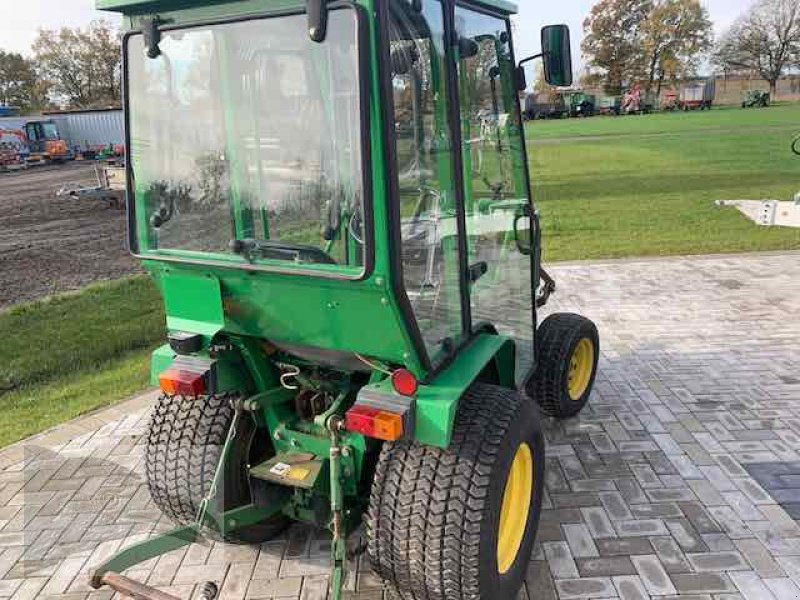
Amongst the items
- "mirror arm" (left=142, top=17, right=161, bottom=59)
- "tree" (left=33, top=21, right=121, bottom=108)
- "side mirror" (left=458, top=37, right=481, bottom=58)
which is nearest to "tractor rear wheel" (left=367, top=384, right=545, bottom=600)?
"side mirror" (left=458, top=37, right=481, bottom=58)

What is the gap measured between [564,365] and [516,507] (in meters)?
A: 1.36

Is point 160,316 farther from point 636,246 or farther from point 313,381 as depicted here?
point 636,246

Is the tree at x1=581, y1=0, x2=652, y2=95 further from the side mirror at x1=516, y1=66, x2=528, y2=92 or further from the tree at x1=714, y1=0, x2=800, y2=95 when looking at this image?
→ the side mirror at x1=516, y1=66, x2=528, y2=92

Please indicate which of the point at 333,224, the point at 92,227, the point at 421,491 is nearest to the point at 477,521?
the point at 421,491

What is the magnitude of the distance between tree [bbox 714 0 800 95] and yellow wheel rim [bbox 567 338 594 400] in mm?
65380

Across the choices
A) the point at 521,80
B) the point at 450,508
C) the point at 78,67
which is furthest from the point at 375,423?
the point at 78,67

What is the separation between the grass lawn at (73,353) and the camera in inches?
191

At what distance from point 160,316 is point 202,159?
15.8 ft

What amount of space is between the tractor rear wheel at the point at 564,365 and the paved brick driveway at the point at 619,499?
6.3 inches

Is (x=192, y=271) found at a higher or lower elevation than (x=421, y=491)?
higher

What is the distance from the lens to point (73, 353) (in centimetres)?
589

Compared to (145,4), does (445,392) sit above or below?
below

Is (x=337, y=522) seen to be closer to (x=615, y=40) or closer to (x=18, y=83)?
(x=18, y=83)

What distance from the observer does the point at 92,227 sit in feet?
44.0
